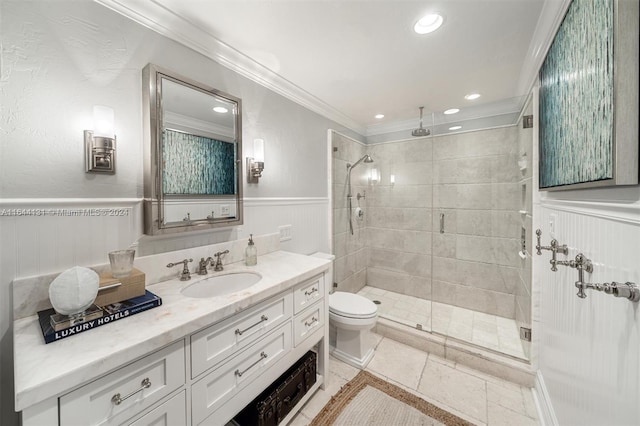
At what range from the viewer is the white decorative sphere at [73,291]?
80 cm

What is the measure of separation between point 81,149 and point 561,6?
2277mm

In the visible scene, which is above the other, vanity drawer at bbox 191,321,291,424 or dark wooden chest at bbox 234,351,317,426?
vanity drawer at bbox 191,321,291,424

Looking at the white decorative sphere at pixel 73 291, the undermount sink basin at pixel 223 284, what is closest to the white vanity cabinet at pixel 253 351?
the undermount sink basin at pixel 223 284

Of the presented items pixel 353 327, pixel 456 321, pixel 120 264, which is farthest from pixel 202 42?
pixel 456 321

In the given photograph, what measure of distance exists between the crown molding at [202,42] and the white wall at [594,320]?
6.39 feet

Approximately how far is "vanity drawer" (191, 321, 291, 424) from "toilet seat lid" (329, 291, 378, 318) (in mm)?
682

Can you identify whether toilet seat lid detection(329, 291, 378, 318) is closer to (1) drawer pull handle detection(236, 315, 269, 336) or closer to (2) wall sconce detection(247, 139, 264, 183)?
(1) drawer pull handle detection(236, 315, 269, 336)

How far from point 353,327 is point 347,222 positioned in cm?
132

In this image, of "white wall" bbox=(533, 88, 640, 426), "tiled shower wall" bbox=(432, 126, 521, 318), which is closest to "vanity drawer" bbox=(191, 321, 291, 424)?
"white wall" bbox=(533, 88, 640, 426)

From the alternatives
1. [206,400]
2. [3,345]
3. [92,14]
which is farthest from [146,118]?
[206,400]

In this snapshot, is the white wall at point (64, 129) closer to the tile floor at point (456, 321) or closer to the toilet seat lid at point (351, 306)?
the toilet seat lid at point (351, 306)

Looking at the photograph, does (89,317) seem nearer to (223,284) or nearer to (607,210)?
(223,284)

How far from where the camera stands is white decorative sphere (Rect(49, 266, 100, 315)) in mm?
799

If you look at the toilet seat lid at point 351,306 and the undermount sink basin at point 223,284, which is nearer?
the undermount sink basin at point 223,284
